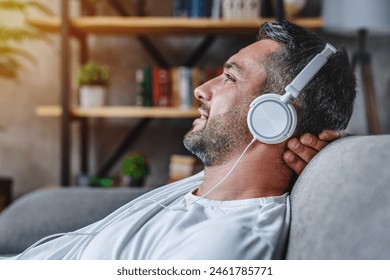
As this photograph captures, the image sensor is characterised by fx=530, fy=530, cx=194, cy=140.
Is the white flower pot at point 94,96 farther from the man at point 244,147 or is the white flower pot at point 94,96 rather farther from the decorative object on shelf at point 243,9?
the man at point 244,147

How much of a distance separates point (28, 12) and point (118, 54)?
320 mm

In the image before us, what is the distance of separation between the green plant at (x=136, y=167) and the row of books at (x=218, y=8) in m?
0.48

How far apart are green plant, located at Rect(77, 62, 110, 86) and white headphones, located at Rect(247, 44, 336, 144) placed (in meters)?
1.14

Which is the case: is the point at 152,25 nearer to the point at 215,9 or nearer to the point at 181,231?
the point at 215,9

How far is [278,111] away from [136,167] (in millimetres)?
980

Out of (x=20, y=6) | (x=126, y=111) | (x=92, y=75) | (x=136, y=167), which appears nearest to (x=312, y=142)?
(x=136, y=167)

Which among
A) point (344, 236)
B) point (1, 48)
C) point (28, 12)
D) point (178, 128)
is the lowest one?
point (178, 128)

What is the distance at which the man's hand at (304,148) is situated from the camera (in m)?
0.60

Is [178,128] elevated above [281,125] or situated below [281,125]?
below

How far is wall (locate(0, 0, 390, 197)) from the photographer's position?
1.74m

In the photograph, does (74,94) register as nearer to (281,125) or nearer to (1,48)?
(1,48)

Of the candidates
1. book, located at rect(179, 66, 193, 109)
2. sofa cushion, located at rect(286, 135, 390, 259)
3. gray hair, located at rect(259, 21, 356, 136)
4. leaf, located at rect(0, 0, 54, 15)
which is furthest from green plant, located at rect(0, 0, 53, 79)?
sofa cushion, located at rect(286, 135, 390, 259)
